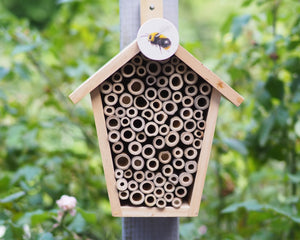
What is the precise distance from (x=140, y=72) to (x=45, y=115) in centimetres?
87

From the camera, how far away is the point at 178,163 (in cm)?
73

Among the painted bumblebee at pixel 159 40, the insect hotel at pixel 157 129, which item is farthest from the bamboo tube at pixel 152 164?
the painted bumblebee at pixel 159 40

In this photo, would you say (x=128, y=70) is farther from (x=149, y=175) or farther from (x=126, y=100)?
(x=149, y=175)

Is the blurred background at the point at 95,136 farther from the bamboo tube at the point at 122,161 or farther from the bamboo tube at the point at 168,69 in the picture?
the bamboo tube at the point at 168,69

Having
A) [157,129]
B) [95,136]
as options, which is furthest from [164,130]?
[95,136]

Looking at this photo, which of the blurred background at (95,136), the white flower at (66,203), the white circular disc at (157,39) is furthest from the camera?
the blurred background at (95,136)

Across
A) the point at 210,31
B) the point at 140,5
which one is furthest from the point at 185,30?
the point at 140,5

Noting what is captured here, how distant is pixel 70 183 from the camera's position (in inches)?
57.5

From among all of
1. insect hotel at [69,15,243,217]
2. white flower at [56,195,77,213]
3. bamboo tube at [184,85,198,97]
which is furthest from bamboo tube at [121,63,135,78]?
white flower at [56,195,77,213]

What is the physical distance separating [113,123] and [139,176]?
11 cm

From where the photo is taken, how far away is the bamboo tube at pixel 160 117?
0.72 metres

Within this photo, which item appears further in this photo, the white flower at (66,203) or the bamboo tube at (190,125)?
the white flower at (66,203)

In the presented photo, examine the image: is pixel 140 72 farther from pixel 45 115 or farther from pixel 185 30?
pixel 185 30

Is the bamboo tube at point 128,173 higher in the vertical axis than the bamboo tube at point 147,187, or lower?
higher
